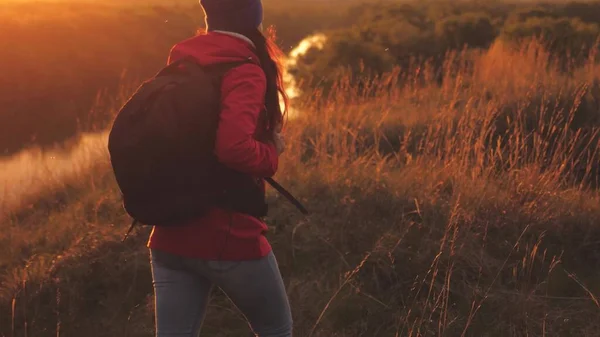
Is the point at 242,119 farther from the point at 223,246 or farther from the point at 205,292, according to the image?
the point at 205,292

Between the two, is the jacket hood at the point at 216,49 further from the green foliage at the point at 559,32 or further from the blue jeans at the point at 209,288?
the green foliage at the point at 559,32

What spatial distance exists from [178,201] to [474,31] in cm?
1679

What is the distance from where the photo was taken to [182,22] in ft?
84.5

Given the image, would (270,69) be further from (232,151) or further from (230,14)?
(232,151)

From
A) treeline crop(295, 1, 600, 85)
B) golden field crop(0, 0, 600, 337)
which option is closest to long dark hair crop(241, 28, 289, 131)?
golden field crop(0, 0, 600, 337)

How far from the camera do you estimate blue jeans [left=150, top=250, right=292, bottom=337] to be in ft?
5.48

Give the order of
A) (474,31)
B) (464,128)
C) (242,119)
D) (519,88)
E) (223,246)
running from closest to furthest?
(242,119) → (223,246) → (464,128) → (519,88) → (474,31)

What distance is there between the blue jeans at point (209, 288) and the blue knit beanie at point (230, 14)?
662 millimetres

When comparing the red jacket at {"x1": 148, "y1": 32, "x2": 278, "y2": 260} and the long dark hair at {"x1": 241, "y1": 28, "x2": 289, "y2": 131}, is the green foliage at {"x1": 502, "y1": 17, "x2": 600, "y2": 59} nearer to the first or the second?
the long dark hair at {"x1": 241, "y1": 28, "x2": 289, "y2": 131}

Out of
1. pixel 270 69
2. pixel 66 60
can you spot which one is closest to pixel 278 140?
pixel 270 69

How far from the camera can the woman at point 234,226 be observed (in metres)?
1.56

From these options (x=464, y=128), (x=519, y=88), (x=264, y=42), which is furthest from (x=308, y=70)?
(x=264, y=42)

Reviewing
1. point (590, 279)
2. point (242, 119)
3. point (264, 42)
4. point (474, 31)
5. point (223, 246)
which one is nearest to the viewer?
point (242, 119)

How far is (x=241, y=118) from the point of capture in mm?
1531
